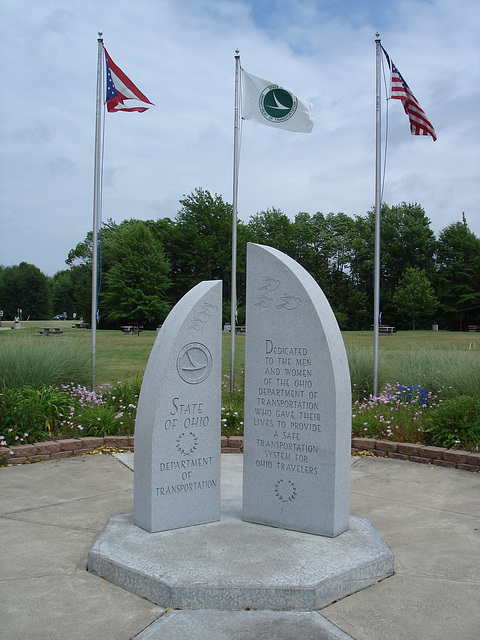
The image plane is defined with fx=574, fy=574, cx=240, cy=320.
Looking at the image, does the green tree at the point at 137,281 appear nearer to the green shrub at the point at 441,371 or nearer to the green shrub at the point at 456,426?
the green shrub at the point at 441,371

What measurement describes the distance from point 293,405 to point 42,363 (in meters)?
5.69

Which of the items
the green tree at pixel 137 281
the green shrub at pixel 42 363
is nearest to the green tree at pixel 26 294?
the green tree at pixel 137 281

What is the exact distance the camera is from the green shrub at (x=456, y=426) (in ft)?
23.6

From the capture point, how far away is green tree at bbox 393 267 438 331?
4741 cm

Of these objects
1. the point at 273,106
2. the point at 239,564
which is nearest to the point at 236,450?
the point at 239,564

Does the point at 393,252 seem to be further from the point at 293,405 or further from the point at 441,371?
the point at 293,405

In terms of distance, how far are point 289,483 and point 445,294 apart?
5122cm

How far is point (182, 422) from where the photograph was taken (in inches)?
180

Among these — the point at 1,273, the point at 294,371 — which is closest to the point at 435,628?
the point at 294,371

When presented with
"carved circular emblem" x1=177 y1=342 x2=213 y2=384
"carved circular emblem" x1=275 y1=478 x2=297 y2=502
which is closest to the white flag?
"carved circular emblem" x1=177 y1=342 x2=213 y2=384

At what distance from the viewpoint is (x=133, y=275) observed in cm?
4706

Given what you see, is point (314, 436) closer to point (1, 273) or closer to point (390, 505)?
point (390, 505)

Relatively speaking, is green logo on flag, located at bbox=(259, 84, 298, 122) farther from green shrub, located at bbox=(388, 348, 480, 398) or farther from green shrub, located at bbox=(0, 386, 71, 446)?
green shrub, located at bbox=(0, 386, 71, 446)

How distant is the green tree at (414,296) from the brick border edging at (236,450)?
4153 centimetres
